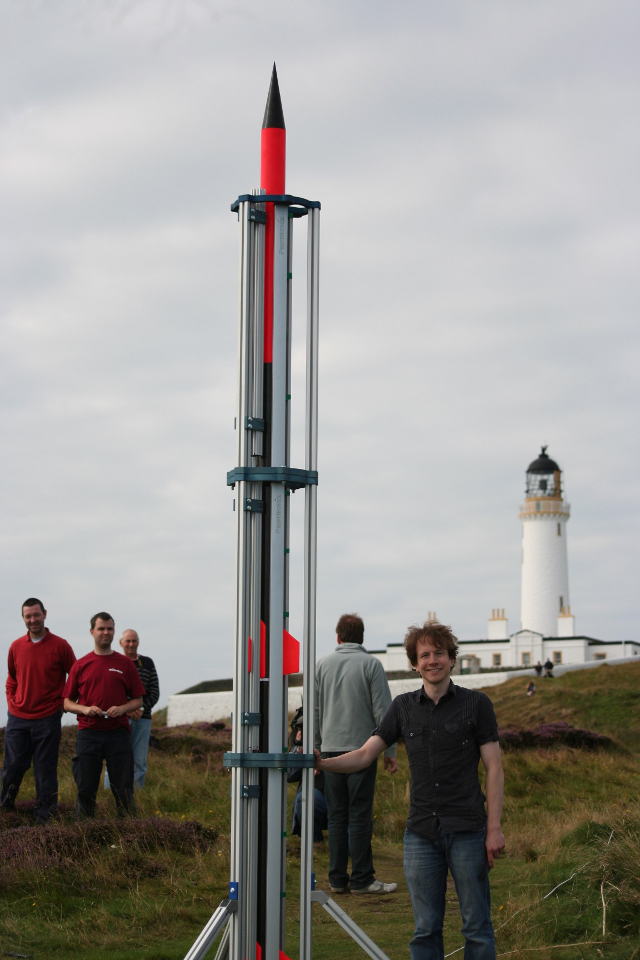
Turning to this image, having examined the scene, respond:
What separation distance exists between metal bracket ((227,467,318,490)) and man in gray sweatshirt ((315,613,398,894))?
276cm

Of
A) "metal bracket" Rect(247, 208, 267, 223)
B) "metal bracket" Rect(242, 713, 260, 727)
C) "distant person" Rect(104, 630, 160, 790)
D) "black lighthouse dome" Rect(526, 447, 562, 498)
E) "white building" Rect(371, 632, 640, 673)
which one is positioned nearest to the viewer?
"metal bracket" Rect(242, 713, 260, 727)

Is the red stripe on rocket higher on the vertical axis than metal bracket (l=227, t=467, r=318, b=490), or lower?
higher

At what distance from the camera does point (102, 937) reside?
625 cm

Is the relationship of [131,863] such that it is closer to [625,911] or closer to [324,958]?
[324,958]

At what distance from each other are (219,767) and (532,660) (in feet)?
148

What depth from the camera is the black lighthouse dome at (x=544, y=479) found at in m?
64.8

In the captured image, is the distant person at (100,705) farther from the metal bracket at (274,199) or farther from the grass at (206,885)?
the metal bracket at (274,199)

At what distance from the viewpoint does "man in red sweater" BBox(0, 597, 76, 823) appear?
30.2 feet

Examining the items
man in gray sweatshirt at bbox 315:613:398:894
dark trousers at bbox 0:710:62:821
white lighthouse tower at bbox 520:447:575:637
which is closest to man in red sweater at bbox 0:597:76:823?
dark trousers at bbox 0:710:62:821

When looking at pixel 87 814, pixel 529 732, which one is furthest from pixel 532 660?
pixel 87 814

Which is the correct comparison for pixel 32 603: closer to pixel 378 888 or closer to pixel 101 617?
pixel 101 617

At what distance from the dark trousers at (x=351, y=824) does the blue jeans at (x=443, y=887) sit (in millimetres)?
2816

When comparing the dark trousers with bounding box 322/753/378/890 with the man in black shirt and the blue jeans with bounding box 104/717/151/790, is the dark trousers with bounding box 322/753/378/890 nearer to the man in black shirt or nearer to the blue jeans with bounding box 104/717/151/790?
the man in black shirt

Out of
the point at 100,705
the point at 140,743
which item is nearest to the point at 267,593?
the point at 100,705
